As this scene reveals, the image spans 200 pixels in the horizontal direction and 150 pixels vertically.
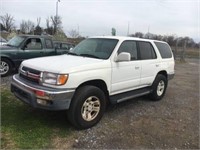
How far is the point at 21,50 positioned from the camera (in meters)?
9.23

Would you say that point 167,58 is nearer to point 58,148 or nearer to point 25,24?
point 58,148

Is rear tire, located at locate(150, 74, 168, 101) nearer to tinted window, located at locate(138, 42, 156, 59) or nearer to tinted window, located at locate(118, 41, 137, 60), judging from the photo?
tinted window, located at locate(138, 42, 156, 59)

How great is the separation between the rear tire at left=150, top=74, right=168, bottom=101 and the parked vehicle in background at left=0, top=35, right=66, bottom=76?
4.85 m

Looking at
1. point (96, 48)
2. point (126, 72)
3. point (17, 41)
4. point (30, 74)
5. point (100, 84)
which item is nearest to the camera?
point (30, 74)

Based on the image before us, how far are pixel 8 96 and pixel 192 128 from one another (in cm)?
444

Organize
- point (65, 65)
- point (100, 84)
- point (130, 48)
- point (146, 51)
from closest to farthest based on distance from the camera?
point (65, 65) < point (100, 84) < point (130, 48) < point (146, 51)

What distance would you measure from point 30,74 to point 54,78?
629mm

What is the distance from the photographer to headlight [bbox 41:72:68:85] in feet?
13.7

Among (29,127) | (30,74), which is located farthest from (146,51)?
(29,127)

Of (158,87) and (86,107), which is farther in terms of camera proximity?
(158,87)

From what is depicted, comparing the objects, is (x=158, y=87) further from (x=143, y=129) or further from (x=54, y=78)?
(x=54, y=78)

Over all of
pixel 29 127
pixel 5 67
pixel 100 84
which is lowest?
pixel 29 127

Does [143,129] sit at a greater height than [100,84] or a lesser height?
lesser

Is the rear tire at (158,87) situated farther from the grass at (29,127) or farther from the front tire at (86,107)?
the grass at (29,127)
